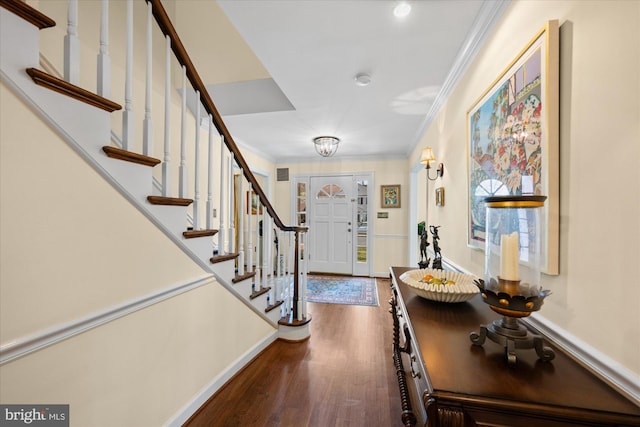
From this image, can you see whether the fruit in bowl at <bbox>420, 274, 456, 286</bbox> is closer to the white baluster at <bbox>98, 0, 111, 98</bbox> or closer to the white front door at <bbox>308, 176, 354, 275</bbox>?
the white baluster at <bbox>98, 0, 111, 98</bbox>


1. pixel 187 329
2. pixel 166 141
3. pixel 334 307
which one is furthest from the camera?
pixel 334 307

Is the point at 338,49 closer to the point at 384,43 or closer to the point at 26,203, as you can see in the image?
the point at 384,43

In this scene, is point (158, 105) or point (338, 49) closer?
point (338, 49)

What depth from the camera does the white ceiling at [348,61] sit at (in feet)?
4.97

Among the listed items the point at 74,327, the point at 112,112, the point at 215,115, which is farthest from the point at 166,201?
the point at 215,115

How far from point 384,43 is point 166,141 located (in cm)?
152

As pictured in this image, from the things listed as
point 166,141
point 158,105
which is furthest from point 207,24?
point 166,141

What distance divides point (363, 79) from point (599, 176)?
5.96 ft

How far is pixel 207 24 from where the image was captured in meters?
2.15

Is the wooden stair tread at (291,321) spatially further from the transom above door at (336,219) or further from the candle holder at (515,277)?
the transom above door at (336,219)

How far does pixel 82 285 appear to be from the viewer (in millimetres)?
1014

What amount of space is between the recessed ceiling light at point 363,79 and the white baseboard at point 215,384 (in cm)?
237

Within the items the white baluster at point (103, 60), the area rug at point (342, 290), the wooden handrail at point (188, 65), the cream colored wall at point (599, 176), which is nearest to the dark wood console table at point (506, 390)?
the cream colored wall at point (599, 176)

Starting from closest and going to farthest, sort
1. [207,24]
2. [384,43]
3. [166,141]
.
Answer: [166,141] < [384,43] < [207,24]
